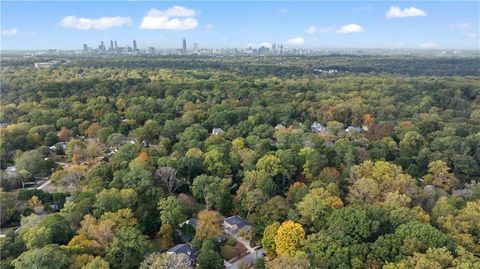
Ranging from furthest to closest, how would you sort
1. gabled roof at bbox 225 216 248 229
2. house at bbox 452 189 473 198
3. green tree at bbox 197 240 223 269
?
house at bbox 452 189 473 198, gabled roof at bbox 225 216 248 229, green tree at bbox 197 240 223 269

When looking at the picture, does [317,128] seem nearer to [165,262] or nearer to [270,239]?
[270,239]

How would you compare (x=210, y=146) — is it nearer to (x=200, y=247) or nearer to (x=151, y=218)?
(x=151, y=218)

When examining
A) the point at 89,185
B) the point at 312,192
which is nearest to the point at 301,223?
the point at 312,192

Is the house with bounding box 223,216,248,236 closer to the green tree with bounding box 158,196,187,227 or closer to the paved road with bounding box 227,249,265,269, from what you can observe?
the paved road with bounding box 227,249,265,269

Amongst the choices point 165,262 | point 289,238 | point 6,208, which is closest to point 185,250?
point 165,262

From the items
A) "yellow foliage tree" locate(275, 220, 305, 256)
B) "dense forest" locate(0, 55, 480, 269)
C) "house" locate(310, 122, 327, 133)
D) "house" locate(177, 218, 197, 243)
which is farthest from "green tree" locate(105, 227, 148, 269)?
"house" locate(310, 122, 327, 133)

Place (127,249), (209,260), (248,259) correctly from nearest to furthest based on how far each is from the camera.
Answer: (127,249), (209,260), (248,259)
